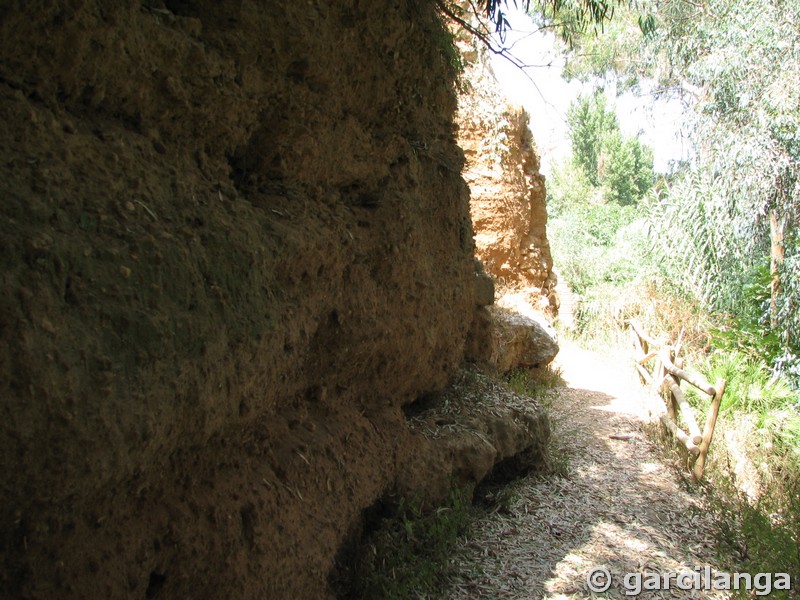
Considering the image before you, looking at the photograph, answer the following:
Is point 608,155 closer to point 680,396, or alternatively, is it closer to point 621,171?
point 621,171

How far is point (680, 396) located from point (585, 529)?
8.65ft

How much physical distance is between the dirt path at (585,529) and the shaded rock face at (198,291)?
825mm

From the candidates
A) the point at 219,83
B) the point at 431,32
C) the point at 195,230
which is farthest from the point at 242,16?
the point at 431,32

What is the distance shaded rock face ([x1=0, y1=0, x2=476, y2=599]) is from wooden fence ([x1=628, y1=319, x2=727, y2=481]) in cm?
283

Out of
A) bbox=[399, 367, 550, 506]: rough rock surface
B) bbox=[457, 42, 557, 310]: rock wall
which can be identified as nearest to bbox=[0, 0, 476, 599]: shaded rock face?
bbox=[399, 367, 550, 506]: rough rock surface

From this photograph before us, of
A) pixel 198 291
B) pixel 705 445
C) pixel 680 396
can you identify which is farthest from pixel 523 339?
pixel 198 291

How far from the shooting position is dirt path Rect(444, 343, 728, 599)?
3246 mm

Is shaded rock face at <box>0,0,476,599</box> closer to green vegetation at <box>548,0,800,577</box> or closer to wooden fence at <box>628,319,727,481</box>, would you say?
wooden fence at <box>628,319,727,481</box>

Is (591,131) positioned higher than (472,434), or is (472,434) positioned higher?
(591,131)

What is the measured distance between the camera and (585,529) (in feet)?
12.9

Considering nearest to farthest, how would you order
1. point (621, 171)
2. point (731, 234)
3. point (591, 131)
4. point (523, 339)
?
1. point (523, 339)
2. point (731, 234)
3. point (621, 171)
4. point (591, 131)

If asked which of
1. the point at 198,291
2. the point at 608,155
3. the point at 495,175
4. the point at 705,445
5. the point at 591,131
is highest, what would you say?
the point at 591,131

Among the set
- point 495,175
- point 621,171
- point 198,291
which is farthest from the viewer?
point 621,171

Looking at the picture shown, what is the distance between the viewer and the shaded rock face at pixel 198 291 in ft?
5.13
